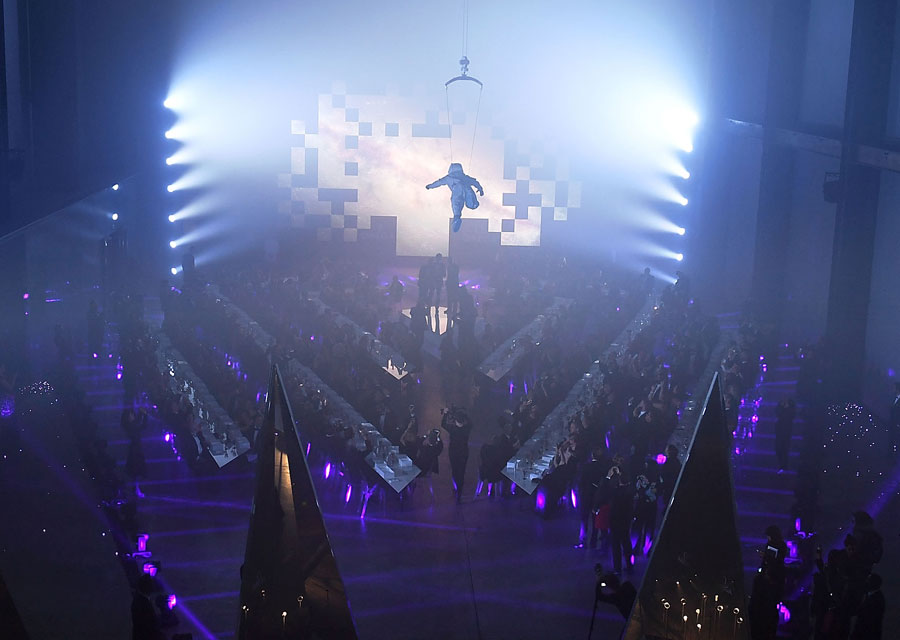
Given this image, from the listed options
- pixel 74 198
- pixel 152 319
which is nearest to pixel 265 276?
pixel 152 319

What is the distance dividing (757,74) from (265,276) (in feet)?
39.3

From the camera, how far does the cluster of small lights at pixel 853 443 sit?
1405 cm

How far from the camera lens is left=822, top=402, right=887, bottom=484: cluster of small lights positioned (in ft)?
46.1

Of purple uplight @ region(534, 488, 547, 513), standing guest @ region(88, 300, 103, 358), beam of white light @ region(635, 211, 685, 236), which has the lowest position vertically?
purple uplight @ region(534, 488, 547, 513)

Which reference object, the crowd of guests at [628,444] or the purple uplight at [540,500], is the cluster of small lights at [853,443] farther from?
the purple uplight at [540,500]

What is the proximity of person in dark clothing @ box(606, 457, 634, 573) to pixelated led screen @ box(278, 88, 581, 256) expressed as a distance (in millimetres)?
17686

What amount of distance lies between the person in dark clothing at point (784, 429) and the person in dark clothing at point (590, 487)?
330 centimetres

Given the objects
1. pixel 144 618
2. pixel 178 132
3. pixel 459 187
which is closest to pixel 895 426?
pixel 459 187

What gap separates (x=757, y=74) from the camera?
24391mm

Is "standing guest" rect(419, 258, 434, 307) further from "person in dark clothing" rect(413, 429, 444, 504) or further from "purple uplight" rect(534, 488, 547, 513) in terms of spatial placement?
"purple uplight" rect(534, 488, 547, 513)

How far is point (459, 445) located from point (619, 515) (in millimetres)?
2866

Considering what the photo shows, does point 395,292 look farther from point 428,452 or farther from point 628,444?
point 428,452

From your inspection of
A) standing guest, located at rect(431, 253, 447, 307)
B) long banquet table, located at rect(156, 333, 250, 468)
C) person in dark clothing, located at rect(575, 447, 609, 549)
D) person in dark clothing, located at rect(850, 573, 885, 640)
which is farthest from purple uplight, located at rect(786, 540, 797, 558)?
standing guest, located at rect(431, 253, 447, 307)

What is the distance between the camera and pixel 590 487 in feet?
37.8
